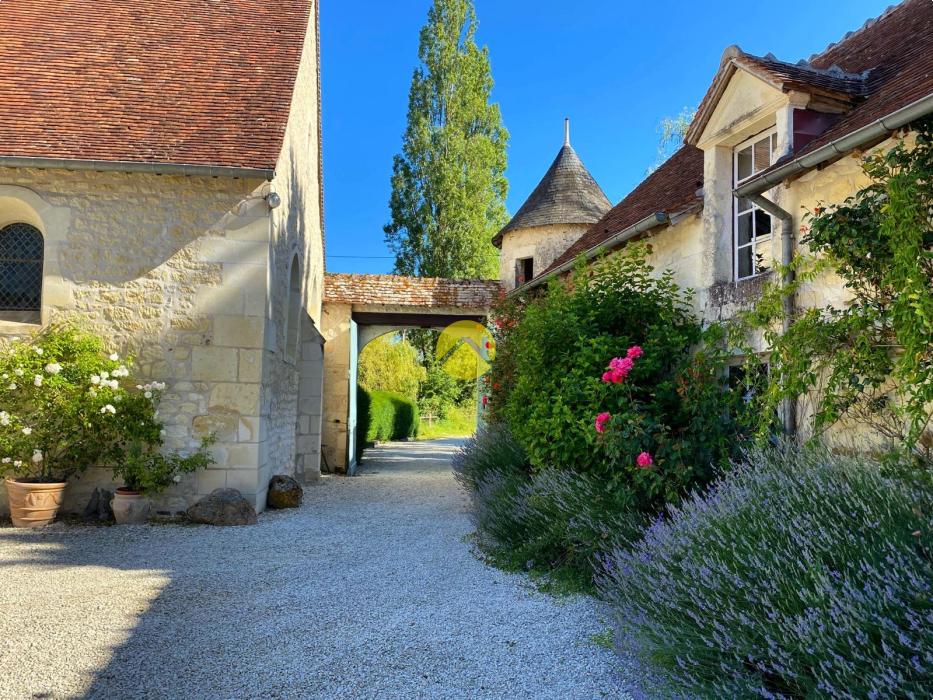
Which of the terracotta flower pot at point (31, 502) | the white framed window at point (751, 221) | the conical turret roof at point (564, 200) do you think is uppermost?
the conical turret roof at point (564, 200)

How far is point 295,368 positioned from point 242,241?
138 inches

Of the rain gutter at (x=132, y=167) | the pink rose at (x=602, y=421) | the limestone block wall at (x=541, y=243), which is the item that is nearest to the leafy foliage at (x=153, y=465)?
the rain gutter at (x=132, y=167)

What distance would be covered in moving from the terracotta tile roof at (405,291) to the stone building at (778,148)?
18.9ft

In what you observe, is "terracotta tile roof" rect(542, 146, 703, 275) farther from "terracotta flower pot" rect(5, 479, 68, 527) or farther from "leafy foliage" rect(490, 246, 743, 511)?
"terracotta flower pot" rect(5, 479, 68, 527)

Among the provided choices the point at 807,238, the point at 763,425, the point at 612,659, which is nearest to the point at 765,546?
the point at 612,659

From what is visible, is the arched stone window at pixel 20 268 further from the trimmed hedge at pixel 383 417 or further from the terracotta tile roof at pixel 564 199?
the terracotta tile roof at pixel 564 199

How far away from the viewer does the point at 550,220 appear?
45.4 ft

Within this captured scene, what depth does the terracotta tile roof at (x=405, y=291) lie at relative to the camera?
12625mm

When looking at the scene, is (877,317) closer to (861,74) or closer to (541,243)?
(861,74)

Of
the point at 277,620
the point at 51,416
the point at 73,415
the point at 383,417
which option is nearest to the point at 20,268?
the point at 51,416

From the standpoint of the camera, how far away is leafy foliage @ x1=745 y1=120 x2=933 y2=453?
3279 mm

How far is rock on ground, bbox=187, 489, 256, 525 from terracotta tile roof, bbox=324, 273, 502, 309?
6.05 meters

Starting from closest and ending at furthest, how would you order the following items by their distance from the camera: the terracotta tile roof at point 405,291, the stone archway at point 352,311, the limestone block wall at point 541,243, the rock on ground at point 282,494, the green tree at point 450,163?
the rock on ground at point 282,494, the stone archway at point 352,311, the terracotta tile roof at point 405,291, the limestone block wall at point 541,243, the green tree at point 450,163

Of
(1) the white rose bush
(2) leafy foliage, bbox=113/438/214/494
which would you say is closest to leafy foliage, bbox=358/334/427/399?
(2) leafy foliage, bbox=113/438/214/494
